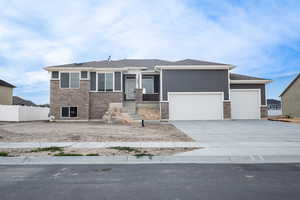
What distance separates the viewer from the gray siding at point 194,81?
64.2 feet

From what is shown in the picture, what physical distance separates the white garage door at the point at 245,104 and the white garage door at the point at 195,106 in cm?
188

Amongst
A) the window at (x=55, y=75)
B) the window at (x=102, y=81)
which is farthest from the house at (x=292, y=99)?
the window at (x=55, y=75)

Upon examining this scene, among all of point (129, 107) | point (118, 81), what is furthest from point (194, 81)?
point (118, 81)

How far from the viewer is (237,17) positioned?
51.1 ft

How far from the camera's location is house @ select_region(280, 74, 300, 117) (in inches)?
846

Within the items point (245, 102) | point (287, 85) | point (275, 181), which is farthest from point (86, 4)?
point (287, 85)

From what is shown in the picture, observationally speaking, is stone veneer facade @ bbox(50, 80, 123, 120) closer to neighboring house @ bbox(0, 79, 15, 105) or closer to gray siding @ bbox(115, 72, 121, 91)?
gray siding @ bbox(115, 72, 121, 91)

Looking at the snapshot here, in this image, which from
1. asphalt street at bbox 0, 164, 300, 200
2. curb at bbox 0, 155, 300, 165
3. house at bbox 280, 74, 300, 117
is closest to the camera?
asphalt street at bbox 0, 164, 300, 200

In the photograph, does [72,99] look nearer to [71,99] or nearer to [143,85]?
[71,99]

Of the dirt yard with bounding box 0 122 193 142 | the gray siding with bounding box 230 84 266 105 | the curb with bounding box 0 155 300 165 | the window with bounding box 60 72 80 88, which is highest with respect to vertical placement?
the window with bounding box 60 72 80 88

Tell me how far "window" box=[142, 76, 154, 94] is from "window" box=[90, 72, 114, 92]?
140 inches

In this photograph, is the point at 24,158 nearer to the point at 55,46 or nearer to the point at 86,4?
the point at 86,4

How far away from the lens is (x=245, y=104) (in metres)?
20.5

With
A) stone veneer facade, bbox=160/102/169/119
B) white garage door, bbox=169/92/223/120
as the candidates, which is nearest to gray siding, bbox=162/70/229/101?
white garage door, bbox=169/92/223/120
